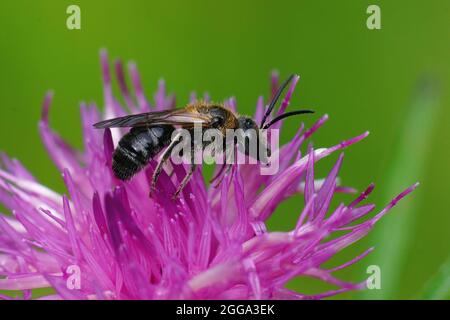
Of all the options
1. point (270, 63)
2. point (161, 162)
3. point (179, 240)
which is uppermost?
point (270, 63)

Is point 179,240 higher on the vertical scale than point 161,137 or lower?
lower

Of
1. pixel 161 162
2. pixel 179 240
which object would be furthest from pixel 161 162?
pixel 179 240

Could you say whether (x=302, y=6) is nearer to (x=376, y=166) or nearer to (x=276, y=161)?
(x=376, y=166)

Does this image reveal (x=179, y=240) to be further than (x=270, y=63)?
No

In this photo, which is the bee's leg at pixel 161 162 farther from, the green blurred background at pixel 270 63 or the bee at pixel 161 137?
the green blurred background at pixel 270 63

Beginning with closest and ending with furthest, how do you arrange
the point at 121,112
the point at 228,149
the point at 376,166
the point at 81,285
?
the point at 81,285 → the point at 228,149 → the point at 121,112 → the point at 376,166

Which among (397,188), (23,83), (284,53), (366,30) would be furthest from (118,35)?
(397,188)

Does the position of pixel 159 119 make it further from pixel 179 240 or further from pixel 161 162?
pixel 179 240
